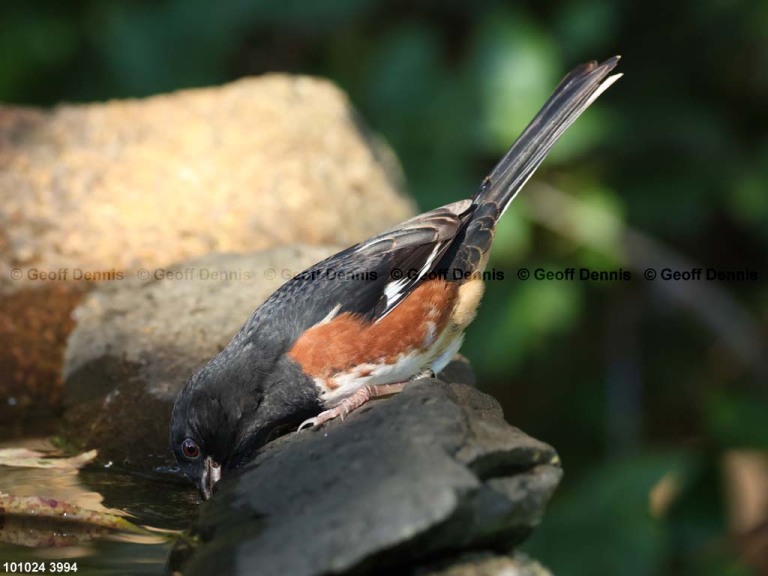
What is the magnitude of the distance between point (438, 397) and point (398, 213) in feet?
5.77

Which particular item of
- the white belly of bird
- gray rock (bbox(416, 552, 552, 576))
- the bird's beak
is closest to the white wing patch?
the white belly of bird

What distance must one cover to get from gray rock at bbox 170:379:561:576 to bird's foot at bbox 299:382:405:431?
1.12 ft

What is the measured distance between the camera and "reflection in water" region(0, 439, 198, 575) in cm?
202

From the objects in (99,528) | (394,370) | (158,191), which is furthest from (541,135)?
(99,528)

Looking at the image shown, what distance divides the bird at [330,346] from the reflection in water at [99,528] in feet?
0.45

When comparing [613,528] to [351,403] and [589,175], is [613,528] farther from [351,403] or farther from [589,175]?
[589,175]

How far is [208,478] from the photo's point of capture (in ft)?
7.93

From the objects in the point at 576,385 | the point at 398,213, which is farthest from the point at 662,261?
the point at 398,213

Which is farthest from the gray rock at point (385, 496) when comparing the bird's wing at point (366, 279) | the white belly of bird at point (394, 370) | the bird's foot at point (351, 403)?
the bird's wing at point (366, 279)

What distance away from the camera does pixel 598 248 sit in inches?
176

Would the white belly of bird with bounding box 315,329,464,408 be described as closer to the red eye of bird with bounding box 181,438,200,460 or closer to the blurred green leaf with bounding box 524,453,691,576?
the red eye of bird with bounding box 181,438,200,460

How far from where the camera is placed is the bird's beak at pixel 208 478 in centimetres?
241

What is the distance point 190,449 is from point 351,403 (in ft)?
1.35

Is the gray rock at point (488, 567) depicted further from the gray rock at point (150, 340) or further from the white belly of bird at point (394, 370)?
the gray rock at point (150, 340)
